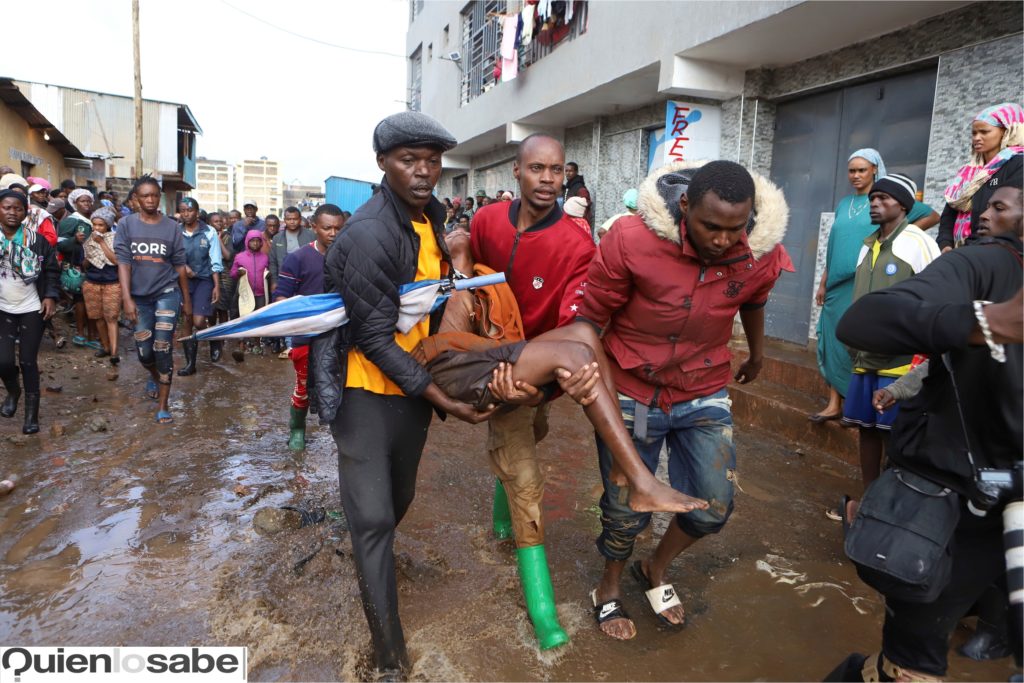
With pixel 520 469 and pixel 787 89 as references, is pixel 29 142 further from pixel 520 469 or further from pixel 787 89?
pixel 520 469

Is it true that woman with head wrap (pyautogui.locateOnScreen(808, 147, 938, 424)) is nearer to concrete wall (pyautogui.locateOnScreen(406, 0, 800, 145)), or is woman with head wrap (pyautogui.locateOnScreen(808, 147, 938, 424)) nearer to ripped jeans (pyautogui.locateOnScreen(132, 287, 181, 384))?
concrete wall (pyautogui.locateOnScreen(406, 0, 800, 145))

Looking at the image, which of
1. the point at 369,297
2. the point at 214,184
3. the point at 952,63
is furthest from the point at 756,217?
the point at 214,184

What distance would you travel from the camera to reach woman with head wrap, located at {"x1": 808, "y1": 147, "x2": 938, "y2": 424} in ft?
14.5

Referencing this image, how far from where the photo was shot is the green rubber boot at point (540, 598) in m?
2.77

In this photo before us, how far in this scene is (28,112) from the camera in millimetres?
16500

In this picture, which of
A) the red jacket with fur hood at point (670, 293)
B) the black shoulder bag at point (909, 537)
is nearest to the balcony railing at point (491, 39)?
the red jacket with fur hood at point (670, 293)

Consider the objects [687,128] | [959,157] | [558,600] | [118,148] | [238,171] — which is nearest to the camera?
[558,600]

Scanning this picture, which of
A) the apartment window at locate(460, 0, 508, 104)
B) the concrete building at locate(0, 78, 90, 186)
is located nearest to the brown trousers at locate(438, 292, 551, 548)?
the apartment window at locate(460, 0, 508, 104)

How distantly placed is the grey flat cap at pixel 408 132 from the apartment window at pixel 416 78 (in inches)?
840

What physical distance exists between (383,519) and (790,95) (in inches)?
291

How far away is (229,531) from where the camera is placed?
3756 millimetres

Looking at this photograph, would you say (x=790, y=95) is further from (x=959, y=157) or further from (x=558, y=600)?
(x=558, y=600)

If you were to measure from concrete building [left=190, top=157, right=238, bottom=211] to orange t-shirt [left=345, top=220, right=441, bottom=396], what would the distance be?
305 feet

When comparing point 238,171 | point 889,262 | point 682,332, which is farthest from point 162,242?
point 238,171
